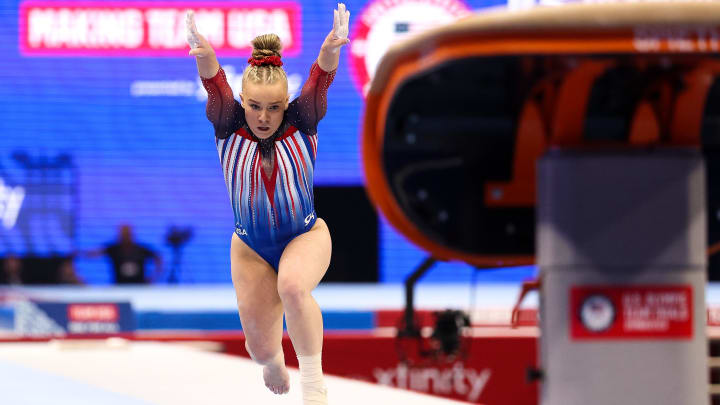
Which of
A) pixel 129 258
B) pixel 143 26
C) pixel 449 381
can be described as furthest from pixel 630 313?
pixel 143 26

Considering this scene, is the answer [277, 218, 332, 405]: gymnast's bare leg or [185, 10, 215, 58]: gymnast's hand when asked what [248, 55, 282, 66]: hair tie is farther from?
[277, 218, 332, 405]: gymnast's bare leg

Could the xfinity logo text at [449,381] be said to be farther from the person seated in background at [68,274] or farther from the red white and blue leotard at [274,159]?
the person seated in background at [68,274]

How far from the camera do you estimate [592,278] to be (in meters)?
1.47

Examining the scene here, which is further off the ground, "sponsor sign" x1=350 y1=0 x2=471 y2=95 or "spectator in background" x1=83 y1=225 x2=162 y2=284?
"sponsor sign" x1=350 y1=0 x2=471 y2=95

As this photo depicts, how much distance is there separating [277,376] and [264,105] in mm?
689

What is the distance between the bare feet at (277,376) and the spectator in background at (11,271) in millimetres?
7478

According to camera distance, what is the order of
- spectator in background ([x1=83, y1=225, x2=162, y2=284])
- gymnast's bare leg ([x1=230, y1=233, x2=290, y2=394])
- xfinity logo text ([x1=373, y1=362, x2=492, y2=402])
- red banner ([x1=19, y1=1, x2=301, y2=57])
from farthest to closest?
spectator in background ([x1=83, y1=225, x2=162, y2=284]) < red banner ([x1=19, y1=1, x2=301, y2=57]) < xfinity logo text ([x1=373, y1=362, x2=492, y2=402]) < gymnast's bare leg ([x1=230, y1=233, x2=290, y2=394])

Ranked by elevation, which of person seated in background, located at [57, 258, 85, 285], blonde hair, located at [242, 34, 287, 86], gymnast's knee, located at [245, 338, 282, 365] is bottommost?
person seated in background, located at [57, 258, 85, 285]

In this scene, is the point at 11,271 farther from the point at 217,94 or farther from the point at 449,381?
the point at 217,94

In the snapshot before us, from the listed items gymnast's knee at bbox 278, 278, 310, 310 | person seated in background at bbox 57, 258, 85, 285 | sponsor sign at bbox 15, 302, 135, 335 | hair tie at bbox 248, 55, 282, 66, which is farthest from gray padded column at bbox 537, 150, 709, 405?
person seated in background at bbox 57, 258, 85, 285

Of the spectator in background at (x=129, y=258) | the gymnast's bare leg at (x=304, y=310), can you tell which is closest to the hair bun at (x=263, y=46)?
the gymnast's bare leg at (x=304, y=310)

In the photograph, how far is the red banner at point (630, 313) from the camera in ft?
4.79

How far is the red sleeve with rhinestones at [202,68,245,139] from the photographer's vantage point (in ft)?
6.82

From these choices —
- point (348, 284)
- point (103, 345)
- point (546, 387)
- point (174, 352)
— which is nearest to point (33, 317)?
point (103, 345)
